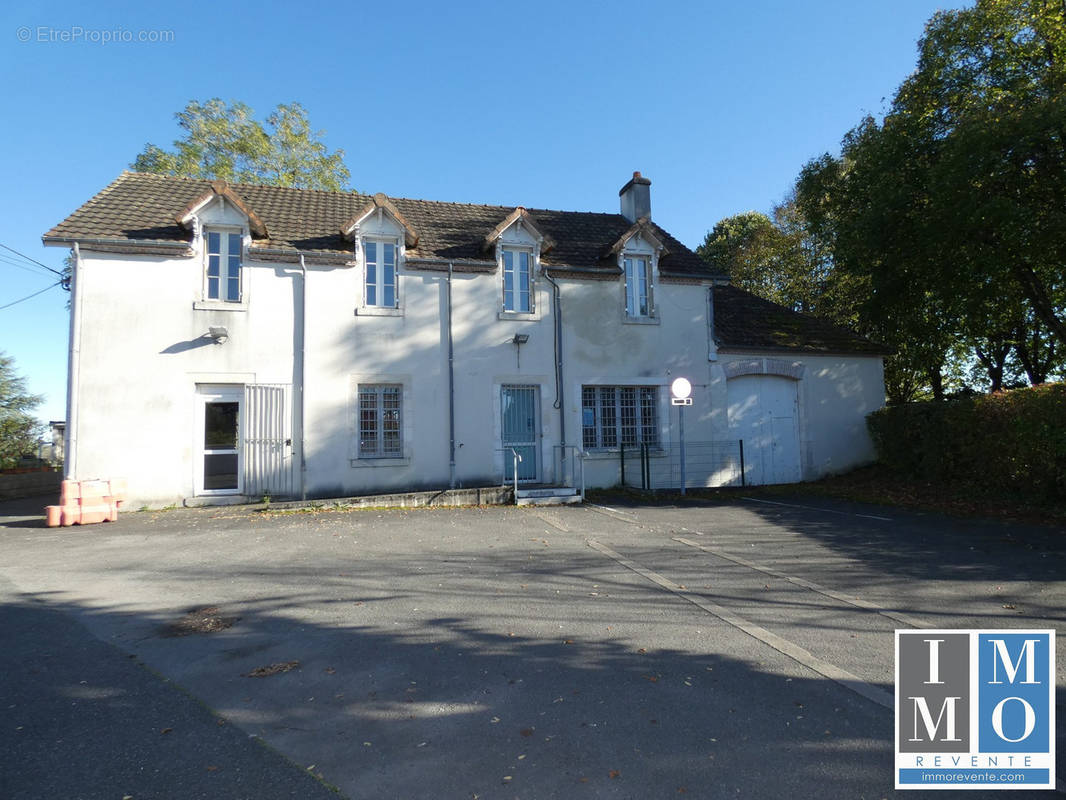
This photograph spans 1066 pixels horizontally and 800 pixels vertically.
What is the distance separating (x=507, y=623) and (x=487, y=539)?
3.87 m

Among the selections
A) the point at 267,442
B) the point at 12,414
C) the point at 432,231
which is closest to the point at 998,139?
the point at 432,231

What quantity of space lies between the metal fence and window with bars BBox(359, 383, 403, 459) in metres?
5.56

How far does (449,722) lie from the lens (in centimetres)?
350

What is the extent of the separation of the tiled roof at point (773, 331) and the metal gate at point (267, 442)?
36.2 ft

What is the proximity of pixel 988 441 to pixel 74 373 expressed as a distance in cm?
1859

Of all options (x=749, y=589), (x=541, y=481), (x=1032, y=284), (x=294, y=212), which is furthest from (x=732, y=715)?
(x=1032, y=284)

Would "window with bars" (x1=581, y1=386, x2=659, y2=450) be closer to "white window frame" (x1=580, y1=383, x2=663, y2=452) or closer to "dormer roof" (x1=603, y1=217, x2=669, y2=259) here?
"white window frame" (x1=580, y1=383, x2=663, y2=452)

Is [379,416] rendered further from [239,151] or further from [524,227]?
[239,151]

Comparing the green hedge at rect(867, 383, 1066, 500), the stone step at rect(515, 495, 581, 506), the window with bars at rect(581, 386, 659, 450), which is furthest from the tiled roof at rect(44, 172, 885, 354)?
the stone step at rect(515, 495, 581, 506)

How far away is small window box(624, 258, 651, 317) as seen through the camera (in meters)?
15.7

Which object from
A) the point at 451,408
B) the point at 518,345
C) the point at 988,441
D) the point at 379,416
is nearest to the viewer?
the point at 988,441

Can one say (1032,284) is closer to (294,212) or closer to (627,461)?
(627,461)

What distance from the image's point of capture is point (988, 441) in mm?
12305

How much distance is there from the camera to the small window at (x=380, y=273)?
14.1m
